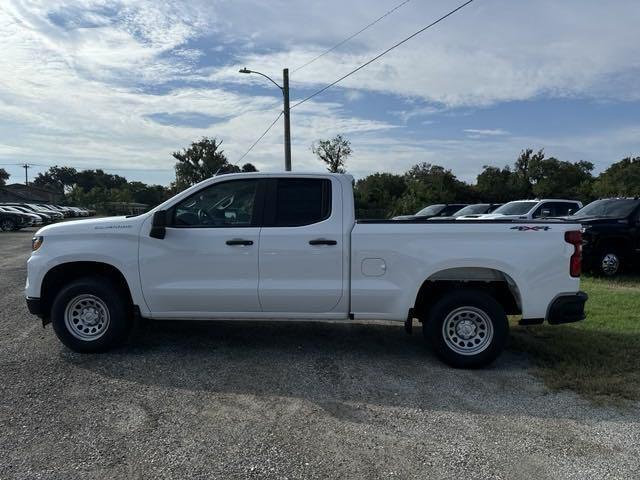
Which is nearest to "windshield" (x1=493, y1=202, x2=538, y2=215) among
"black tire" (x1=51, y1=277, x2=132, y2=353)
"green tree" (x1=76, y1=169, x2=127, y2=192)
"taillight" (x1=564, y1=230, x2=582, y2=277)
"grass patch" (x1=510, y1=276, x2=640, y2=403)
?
"grass patch" (x1=510, y1=276, x2=640, y2=403)

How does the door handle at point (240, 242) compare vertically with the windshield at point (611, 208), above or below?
below

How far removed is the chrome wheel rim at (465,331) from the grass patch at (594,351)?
0.65 metres

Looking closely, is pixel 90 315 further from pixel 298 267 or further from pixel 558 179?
pixel 558 179

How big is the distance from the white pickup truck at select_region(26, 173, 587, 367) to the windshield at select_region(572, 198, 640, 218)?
24.6 feet

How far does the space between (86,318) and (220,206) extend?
6.27ft

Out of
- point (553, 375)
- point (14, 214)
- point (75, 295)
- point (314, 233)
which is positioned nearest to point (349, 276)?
point (314, 233)

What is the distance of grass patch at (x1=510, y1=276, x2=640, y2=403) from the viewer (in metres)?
4.85

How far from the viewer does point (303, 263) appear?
5.36m

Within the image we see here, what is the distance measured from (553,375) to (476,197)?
51.8 m

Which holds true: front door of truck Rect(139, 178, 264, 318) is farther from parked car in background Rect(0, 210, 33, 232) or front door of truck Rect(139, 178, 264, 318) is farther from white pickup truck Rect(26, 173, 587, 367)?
parked car in background Rect(0, 210, 33, 232)

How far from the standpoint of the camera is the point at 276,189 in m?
5.60

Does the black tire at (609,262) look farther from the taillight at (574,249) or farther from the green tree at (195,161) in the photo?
the green tree at (195,161)

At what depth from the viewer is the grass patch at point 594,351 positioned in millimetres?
4848

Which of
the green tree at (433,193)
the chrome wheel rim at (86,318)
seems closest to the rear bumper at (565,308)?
the chrome wheel rim at (86,318)
